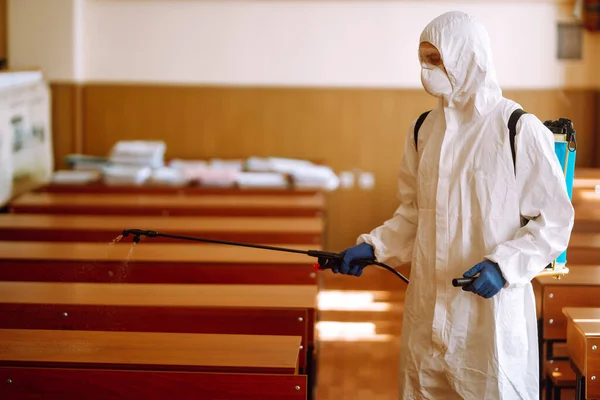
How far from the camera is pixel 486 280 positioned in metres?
1.95

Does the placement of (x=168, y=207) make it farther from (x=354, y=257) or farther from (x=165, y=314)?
(x=354, y=257)

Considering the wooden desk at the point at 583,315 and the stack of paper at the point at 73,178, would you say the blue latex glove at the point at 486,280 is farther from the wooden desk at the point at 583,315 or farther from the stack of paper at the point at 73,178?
the stack of paper at the point at 73,178

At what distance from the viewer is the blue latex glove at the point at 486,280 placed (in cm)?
196

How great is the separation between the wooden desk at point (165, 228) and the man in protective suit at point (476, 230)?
5.54 ft

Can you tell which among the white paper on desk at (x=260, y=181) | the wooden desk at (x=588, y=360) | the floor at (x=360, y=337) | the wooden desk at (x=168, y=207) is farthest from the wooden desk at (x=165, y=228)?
the wooden desk at (x=588, y=360)

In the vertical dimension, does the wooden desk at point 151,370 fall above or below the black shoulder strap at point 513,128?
below

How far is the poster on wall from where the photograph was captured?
488 centimetres

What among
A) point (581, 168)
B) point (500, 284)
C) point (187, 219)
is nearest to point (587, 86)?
point (581, 168)

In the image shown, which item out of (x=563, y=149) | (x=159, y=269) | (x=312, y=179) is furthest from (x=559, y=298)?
(x=312, y=179)

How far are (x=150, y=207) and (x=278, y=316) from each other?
6.44ft

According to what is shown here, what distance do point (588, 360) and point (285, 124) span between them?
3.88 metres

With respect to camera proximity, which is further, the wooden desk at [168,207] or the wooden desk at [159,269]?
the wooden desk at [168,207]

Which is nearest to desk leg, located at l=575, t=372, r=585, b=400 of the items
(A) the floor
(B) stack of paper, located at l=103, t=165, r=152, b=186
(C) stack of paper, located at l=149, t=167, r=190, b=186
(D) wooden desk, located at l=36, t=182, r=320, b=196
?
(A) the floor

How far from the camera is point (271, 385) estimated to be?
2.04 metres
